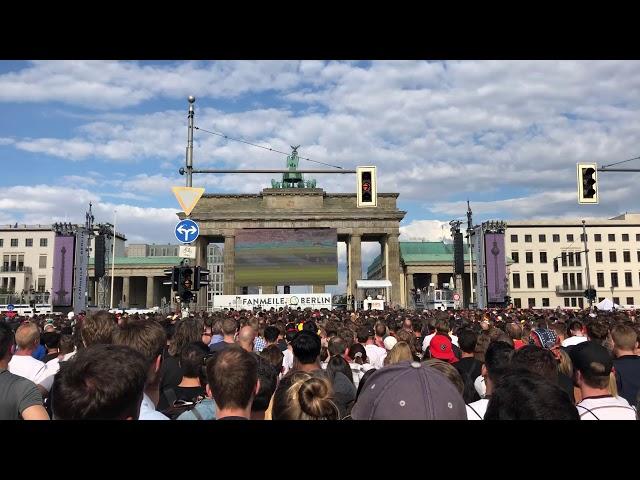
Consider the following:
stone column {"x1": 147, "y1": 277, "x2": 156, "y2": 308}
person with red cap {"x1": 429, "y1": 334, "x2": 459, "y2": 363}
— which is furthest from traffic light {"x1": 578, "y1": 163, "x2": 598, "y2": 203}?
stone column {"x1": 147, "y1": 277, "x2": 156, "y2": 308}

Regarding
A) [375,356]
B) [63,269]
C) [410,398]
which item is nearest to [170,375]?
[375,356]

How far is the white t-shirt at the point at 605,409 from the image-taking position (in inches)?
161

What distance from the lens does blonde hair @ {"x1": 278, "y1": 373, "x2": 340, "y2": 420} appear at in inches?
138

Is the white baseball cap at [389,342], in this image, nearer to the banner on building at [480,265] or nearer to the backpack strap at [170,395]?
the backpack strap at [170,395]

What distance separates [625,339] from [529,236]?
100954 millimetres

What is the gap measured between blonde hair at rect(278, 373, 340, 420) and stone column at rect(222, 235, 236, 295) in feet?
224

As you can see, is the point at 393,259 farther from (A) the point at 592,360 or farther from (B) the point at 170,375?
(A) the point at 592,360

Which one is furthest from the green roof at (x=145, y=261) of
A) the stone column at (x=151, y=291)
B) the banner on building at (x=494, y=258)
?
the banner on building at (x=494, y=258)

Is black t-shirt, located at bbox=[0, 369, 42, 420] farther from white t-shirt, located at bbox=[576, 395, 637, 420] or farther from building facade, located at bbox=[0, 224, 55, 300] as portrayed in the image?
building facade, located at bbox=[0, 224, 55, 300]

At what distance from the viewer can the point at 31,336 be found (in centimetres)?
654

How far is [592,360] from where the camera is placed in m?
4.42

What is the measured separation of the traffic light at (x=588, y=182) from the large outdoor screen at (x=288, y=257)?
164 feet
